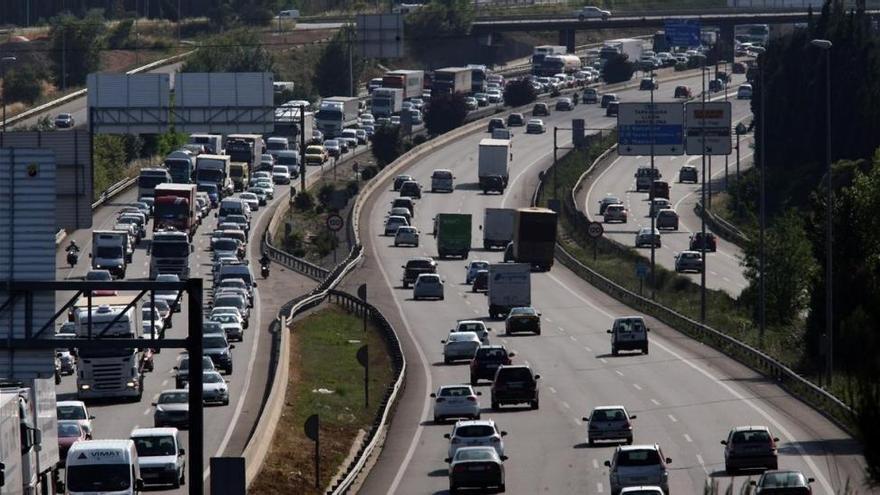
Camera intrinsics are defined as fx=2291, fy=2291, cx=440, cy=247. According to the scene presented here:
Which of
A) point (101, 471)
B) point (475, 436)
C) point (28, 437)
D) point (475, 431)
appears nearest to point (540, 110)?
point (475, 431)

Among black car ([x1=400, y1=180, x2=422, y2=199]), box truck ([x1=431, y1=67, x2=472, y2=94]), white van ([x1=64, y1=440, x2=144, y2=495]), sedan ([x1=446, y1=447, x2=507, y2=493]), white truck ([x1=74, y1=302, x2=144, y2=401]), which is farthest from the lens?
box truck ([x1=431, y1=67, x2=472, y2=94])

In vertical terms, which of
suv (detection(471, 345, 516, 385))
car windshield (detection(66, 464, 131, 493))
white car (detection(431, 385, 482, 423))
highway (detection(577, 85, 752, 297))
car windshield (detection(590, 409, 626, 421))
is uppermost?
car windshield (detection(66, 464, 131, 493))

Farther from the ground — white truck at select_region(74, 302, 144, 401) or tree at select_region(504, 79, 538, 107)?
white truck at select_region(74, 302, 144, 401)

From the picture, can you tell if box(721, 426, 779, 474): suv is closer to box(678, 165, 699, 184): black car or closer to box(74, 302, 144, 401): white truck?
box(74, 302, 144, 401): white truck

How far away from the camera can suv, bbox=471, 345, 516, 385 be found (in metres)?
65.7

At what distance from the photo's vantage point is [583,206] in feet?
439

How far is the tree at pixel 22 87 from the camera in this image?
176375mm

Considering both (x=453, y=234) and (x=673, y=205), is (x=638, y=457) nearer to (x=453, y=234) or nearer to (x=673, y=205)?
(x=453, y=234)

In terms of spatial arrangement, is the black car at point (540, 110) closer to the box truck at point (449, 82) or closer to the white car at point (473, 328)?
the box truck at point (449, 82)

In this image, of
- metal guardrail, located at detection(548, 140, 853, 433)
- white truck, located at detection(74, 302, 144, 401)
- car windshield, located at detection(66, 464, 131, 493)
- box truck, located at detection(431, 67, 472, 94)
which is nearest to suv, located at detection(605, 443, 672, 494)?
metal guardrail, located at detection(548, 140, 853, 433)

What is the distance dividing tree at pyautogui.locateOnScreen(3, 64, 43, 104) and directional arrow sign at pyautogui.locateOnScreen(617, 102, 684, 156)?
3092 inches

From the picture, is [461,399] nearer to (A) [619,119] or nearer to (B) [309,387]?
(B) [309,387]

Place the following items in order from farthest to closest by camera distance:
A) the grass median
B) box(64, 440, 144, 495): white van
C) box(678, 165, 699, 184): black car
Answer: box(678, 165, 699, 184): black car → the grass median → box(64, 440, 144, 495): white van

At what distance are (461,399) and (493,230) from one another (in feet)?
189
